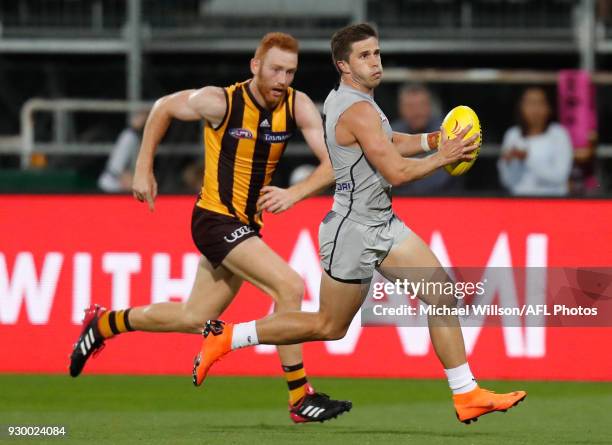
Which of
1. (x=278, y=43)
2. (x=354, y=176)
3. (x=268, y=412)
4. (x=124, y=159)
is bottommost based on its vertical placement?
(x=268, y=412)

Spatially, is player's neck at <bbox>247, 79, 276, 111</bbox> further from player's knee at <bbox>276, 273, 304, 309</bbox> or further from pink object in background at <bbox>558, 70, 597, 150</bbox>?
pink object in background at <bbox>558, 70, 597, 150</bbox>

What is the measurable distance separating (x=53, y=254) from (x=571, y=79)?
221 inches

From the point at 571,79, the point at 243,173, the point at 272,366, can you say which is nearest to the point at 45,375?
the point at 272,366

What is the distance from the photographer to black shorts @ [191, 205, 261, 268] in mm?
9047

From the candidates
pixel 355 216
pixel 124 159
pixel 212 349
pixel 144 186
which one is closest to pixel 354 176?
pixel 355 216

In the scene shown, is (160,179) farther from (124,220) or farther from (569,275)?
(569,275)

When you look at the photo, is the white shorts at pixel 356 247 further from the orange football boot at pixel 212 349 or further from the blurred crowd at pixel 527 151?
the blurred crowd at pixel 527 151

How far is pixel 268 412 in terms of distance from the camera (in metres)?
9.80

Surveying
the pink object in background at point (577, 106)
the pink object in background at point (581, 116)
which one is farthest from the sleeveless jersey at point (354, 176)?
the pink object in background at point (577, 106)

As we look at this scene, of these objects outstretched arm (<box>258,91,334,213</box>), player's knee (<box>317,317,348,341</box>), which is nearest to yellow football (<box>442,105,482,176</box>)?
player's knee (<box>317,317,348,341</box>)

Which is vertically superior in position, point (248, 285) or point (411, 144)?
point (411, 144)

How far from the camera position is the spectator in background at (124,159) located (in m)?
14.7

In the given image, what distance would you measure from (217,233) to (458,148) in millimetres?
2018

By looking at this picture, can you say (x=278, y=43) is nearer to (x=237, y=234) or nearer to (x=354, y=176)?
(x=237, y=234)
